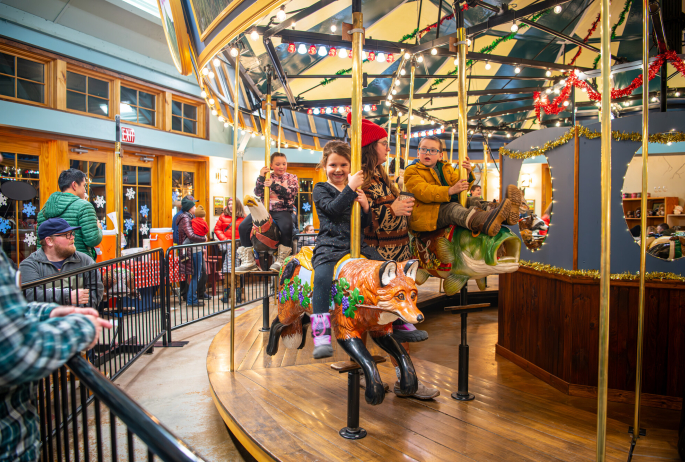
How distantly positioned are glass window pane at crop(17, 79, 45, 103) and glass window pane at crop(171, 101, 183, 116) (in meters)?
2.50

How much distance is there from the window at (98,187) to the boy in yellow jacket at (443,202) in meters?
6.47

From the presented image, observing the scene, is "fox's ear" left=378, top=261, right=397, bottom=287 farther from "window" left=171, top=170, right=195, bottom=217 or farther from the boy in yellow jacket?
"window" left=171, top=170, right=195, bottom=217

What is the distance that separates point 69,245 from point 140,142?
205 inches

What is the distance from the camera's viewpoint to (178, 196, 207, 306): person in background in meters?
6.29

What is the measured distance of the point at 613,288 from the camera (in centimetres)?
321

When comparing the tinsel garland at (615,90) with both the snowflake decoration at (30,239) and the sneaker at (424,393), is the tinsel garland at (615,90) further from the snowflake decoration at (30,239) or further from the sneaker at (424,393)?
the snowflake decoration at (30,239)

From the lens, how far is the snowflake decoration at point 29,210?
6.11 meters

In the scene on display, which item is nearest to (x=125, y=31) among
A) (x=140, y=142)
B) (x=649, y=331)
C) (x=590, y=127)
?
(x=140, y=142)

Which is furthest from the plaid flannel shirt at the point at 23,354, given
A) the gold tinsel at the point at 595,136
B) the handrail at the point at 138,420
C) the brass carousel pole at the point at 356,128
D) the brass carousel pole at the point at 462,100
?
the gold tinsel at the point at 595,136

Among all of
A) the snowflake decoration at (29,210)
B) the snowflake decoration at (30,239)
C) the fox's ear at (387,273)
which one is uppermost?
the snowflake decoration at (29,210)

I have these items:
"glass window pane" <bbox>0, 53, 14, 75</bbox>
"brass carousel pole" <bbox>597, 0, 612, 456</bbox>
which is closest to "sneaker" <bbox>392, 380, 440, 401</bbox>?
"brass carousel pole" <bbox>597, 0, 612, 456</bbox>

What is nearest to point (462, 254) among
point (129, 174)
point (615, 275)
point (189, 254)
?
point (615, 275)

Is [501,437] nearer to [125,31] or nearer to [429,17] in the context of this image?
[429,17]

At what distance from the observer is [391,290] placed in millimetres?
1783
